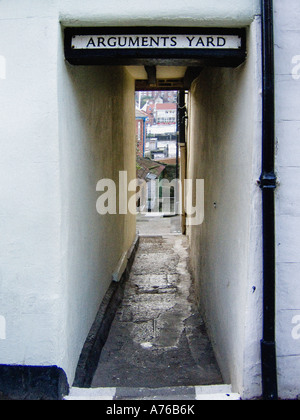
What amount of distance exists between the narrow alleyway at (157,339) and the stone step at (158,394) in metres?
0.64

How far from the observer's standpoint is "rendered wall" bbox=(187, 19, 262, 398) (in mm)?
3035

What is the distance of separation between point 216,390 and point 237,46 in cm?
289

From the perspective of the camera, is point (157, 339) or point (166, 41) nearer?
point (166, 41)

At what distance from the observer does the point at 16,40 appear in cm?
300

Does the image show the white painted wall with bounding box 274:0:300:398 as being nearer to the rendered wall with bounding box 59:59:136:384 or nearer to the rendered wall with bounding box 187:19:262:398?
the rendered wall with bounding box 187:19:262:398

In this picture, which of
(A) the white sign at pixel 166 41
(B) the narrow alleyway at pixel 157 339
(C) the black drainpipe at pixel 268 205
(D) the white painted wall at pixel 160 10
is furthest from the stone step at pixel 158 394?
(D) the white painted wall at pixel 160 10

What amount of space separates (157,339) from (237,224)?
2.47 m

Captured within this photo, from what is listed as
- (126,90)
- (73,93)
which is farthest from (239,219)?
(126,90)

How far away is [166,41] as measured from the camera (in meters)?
3.11

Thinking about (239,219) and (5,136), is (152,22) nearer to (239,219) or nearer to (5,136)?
(5,136)

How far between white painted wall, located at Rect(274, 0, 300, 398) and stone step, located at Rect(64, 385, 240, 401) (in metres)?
0.50

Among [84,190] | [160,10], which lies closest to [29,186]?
[84,190]

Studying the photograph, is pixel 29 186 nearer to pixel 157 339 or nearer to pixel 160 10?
pixel 160 10

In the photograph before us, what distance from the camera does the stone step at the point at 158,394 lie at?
10.6 feet
